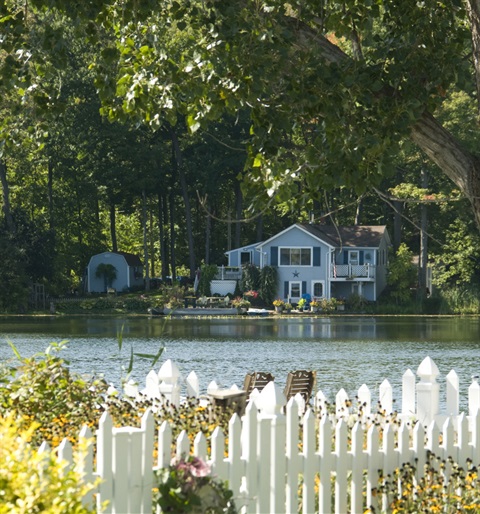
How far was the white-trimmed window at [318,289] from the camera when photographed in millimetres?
66588

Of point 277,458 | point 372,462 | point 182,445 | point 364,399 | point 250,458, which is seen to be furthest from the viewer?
point 364,399

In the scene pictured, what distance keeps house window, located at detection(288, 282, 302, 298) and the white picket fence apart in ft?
193

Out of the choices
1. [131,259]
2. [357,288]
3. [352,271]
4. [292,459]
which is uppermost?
Answer: [131,259]

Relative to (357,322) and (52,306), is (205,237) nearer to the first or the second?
(52,306)

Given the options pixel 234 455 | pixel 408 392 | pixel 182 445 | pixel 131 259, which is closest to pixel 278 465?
pixel 234 455

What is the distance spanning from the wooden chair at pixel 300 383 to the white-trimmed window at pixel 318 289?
5339 centimetres

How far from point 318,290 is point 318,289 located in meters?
0.06

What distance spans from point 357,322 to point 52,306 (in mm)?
17645

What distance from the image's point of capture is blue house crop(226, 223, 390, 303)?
6581 centimetres

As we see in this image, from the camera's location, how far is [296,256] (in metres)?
67.1

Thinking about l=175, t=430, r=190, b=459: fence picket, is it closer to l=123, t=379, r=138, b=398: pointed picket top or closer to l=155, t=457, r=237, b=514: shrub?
l=155, t=457, r=237, b=514: shrub

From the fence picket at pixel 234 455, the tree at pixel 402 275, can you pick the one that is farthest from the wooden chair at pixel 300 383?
the tree at pixel 402 275

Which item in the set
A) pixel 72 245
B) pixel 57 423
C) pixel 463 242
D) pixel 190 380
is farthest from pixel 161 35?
pixel 72 245

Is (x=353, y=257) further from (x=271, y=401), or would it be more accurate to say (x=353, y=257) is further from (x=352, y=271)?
(x=271, y=401)
